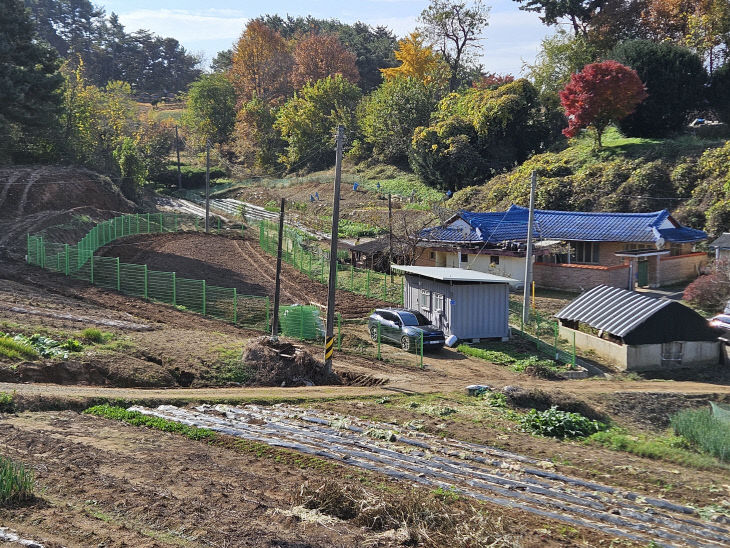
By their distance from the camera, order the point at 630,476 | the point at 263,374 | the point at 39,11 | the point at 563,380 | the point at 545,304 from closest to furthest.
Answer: the point at 630,476
the point at 263,374
the point at 563,380
the point at 545,304
the point at 39,11

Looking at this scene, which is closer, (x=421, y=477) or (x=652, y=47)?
(x=421, y=477)

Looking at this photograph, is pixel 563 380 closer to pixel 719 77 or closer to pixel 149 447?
pixel 149 447

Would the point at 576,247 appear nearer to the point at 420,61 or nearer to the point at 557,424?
the point at 557,424

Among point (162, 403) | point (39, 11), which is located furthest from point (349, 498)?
point (39, 11)

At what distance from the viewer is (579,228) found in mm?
45094

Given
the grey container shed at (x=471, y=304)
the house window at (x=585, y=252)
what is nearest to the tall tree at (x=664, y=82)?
the house window at (x=585, y=252)

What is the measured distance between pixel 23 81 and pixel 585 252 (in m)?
42.1

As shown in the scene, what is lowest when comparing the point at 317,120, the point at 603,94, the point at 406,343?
the point at 406,343

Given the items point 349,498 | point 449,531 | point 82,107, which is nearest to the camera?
point 449,531

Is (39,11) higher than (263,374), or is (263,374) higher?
(39,11)

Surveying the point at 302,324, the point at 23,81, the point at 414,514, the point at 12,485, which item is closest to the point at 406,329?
the point at 302,324

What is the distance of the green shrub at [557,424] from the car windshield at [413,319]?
1088 cm

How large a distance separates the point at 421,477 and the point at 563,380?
560 inches

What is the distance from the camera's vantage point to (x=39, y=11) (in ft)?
402
